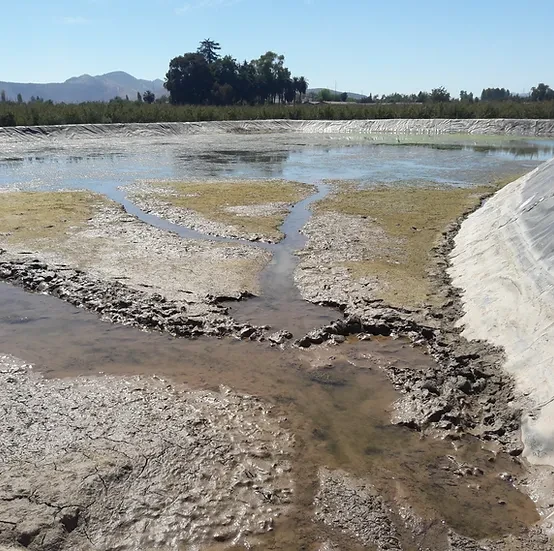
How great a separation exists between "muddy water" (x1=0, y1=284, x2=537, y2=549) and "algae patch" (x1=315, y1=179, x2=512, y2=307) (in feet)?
6.49

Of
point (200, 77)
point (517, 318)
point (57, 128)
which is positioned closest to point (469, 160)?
point (517, 318)

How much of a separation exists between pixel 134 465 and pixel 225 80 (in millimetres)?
70651

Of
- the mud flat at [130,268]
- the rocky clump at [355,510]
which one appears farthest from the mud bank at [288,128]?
the rocky clump at [355,510]

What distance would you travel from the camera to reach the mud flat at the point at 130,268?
7422 millimetres

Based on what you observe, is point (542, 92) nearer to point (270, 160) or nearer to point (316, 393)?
point (270, 160)

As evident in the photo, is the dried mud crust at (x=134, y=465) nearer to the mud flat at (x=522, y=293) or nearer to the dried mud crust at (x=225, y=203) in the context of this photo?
the mud flat at (x=522, y=293)

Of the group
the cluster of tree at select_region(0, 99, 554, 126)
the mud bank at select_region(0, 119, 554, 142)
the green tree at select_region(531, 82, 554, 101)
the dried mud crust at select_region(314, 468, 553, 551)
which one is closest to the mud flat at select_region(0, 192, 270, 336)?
the dried mud crust at select_region(314, 468, 553, 551)

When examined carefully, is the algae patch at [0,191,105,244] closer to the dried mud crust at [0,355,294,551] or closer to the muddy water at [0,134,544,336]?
the muddy water at [0,134,544,336]

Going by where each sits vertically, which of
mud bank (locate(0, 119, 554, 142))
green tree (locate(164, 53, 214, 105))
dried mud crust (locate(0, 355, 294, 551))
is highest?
green tree (locate(164, 53, 214, 105))

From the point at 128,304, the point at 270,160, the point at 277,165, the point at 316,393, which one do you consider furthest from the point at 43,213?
the point at 270,160

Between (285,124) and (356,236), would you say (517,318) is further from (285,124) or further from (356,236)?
(285,124)

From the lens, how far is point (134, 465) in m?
4.31

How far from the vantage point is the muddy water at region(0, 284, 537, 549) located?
160 inches

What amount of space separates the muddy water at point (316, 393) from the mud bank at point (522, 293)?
616 mm
